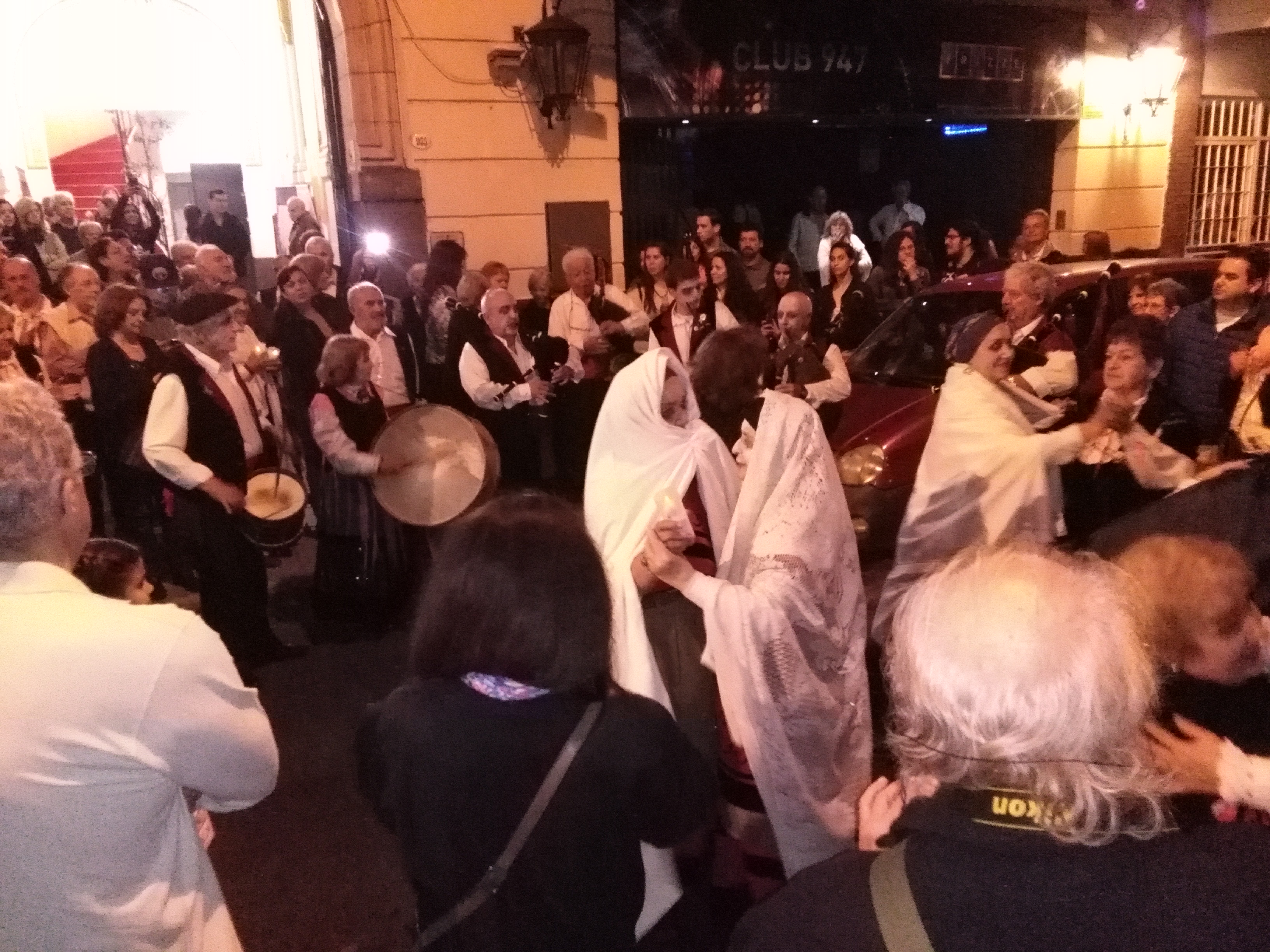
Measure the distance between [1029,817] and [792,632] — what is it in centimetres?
143

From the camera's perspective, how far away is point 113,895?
1.51m

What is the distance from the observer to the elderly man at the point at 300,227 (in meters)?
8.60

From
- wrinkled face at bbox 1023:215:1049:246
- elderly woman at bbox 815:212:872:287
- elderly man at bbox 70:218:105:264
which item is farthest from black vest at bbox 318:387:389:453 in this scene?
wrinkled face at bbox 1023:215:1049:246

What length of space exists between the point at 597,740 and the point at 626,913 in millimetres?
344

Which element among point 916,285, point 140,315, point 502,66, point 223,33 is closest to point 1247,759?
point 140,315

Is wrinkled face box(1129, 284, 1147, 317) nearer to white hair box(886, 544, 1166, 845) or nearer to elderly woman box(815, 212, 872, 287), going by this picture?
elderly woman box(815, 212, 872, 287)

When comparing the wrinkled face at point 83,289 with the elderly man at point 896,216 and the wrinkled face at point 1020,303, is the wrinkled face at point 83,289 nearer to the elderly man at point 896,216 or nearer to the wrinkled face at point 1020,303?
the wrinkled face at point 1020,303

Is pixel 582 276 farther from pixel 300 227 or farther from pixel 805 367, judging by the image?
pixel 300 227

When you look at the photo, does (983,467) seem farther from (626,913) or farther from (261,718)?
(261,718)

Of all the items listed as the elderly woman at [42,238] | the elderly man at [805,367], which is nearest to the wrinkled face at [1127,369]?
the elderly man at [805,367]

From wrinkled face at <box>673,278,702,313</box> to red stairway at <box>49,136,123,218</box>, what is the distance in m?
12.2

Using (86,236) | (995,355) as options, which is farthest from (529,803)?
(86,236)

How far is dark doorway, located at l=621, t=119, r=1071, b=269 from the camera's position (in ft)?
33.9

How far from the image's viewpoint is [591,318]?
6660 millimetres
